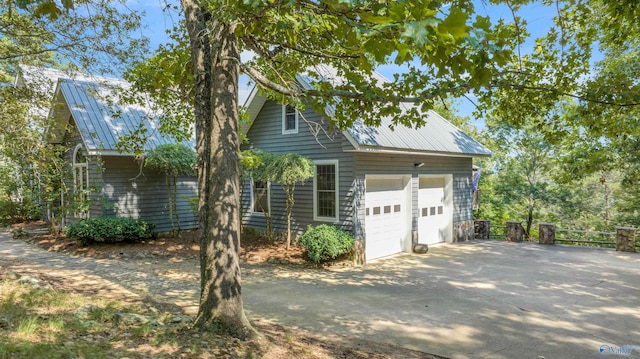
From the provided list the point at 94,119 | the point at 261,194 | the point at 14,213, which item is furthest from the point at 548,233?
the point at 14,213

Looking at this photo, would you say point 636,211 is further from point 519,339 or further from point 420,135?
point 519,339

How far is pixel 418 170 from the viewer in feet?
39.9

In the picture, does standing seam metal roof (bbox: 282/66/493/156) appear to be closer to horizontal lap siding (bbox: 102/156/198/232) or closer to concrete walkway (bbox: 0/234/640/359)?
concrete walkway (bbox: 0/234/640/359)

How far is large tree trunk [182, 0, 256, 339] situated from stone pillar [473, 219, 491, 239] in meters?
13.1

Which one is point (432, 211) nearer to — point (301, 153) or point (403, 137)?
point (403, 137)


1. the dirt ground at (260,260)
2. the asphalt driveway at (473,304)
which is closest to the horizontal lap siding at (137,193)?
the dirt ground at (260,260)

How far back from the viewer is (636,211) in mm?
17453

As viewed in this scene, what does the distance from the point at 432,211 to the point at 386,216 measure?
277 centimetres

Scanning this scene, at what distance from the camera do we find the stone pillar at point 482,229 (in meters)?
15.3

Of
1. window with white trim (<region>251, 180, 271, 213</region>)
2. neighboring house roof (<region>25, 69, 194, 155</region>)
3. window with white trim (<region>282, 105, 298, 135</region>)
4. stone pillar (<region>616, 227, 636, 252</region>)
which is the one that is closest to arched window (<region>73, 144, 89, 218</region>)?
neighboring house roof (<region>25, 69, 194, 155</region>)

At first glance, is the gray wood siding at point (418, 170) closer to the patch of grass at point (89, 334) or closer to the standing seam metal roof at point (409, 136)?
the standing seam metal roof at point (409, 136)

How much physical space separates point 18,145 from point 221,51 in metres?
5.65

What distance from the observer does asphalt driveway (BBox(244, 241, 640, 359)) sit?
16.7ft

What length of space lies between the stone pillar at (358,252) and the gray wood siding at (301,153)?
48 cm
